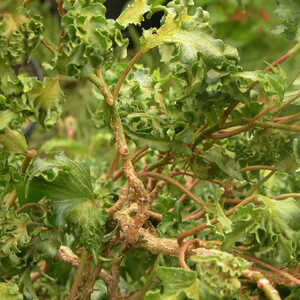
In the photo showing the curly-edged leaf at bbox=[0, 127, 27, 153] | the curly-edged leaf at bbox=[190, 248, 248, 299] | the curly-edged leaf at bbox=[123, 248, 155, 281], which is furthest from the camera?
the curly-edged leaf at bbox=[123, 248, 155, 281]

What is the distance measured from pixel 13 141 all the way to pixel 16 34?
11cm

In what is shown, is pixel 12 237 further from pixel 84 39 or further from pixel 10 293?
pixel 84 39

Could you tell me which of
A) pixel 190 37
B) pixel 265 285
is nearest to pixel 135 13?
pixel 190 37

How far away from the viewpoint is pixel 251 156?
584 mm

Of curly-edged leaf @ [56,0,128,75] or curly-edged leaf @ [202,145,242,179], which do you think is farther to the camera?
curly-edged leaf @ [202,145,242,179]

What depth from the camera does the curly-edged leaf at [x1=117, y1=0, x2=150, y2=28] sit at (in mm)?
485

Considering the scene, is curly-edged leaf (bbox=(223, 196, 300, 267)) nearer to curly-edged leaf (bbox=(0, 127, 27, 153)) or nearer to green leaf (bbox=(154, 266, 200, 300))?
green leaf (bbox=(154, 266, 200, 300))

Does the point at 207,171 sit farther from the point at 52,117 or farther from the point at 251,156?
the point at 52,117

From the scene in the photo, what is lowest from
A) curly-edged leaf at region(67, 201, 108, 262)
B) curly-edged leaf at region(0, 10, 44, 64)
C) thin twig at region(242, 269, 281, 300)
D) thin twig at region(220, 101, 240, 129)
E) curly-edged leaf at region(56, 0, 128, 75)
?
curly-edged leaf at region(67, 201, 108, 262)

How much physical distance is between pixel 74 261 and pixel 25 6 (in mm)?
277

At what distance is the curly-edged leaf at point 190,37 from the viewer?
0.45 meters

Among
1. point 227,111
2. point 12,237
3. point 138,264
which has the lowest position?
point 138,264

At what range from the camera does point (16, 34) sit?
0.52 m

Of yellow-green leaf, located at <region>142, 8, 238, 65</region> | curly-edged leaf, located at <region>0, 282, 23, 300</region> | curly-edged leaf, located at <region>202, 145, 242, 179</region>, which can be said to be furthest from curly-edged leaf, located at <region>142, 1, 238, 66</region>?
curly-edged leaf, located at <region>0, 282, 23, 300</region>
